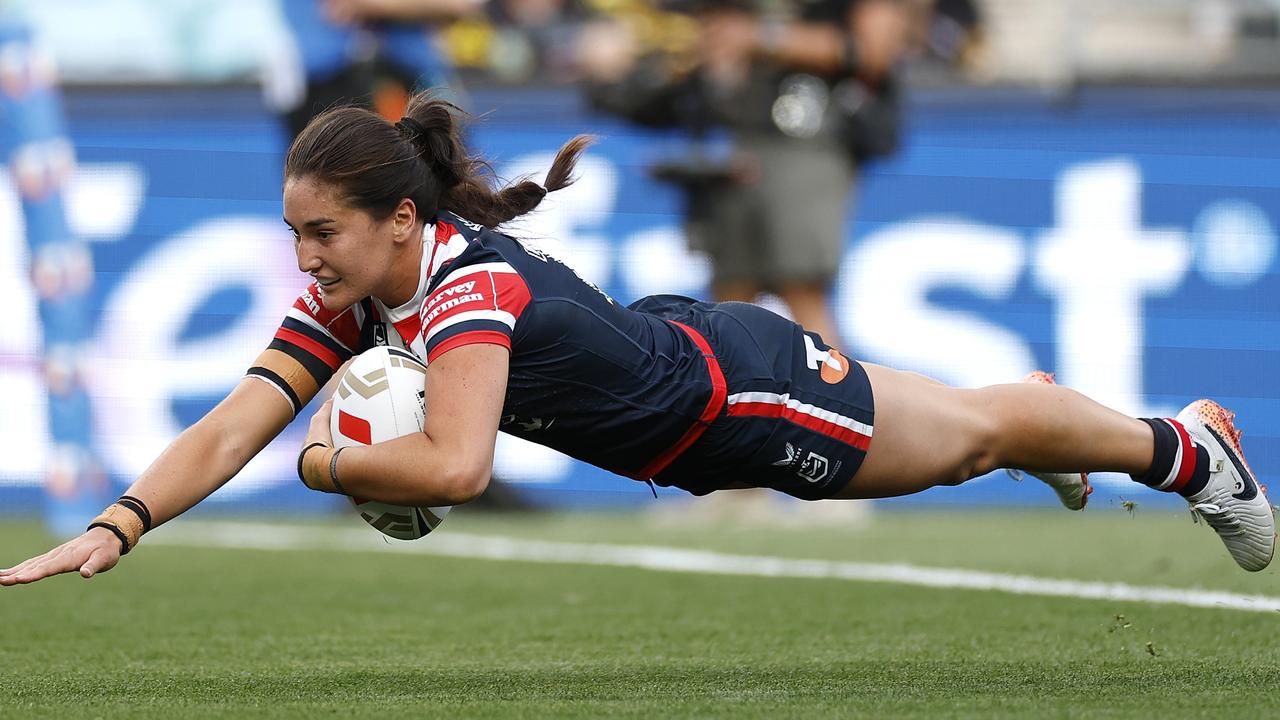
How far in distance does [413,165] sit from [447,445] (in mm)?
699

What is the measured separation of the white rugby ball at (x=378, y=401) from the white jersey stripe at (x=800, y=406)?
0.73m

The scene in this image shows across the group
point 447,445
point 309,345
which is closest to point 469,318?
point 447,445

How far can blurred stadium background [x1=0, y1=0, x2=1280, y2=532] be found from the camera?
1034 centimetres

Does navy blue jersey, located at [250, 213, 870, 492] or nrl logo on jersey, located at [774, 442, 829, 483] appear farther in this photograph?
nrl logo on jersey, located at [774, 442, 829, 483]

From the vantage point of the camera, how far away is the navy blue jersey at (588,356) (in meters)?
4.04

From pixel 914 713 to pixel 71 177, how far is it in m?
7.99

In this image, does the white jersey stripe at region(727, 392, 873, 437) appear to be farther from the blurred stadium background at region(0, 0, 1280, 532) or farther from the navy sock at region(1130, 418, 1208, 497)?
the blurred stadium background at region(0, 0, 1280, 532)

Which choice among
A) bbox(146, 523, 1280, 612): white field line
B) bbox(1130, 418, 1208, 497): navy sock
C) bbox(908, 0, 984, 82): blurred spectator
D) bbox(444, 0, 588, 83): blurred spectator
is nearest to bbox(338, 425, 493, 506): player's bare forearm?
bbox(1130, 418, 1208, 497): navy sock

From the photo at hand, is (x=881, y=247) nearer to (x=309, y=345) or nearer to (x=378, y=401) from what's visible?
(x=309, y=345)

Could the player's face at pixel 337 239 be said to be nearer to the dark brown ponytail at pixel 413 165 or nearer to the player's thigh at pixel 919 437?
the dark brown ponytail at pixel 413 165

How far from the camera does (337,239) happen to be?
13.3 feet

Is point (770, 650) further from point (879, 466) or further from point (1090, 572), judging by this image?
point (1090, 572)

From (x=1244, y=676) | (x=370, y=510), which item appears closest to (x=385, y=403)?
(x=370, y=510)

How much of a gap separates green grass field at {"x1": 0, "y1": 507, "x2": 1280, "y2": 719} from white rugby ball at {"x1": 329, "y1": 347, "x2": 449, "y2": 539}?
0.54 metres
